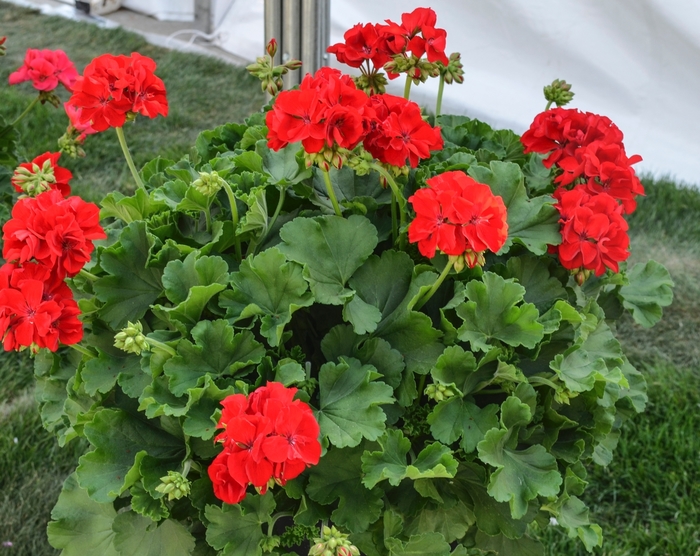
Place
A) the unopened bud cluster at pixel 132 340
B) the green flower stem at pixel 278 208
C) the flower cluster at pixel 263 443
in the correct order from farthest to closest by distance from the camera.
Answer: the green flower stem at pixel 278 208
the unopened bud cluster at pixel 132 340
the flower cluster at pixel 263 443

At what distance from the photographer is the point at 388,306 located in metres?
0.99

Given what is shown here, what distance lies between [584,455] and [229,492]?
0.51 metres

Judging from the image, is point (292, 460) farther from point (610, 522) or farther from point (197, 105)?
point (197, 105)

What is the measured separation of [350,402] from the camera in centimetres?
88

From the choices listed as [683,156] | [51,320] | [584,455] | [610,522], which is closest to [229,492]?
[51,320]

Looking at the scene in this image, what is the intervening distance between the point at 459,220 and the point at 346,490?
1.18ft

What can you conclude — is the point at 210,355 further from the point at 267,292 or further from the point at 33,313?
the point at 33,313

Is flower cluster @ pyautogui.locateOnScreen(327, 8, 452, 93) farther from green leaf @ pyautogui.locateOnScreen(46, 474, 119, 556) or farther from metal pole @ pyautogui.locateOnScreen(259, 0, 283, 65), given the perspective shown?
green leaf @ pyautogui.locateOnScreen(46, 474, 119, 556)

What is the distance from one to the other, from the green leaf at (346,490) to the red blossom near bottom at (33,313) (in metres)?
0.33

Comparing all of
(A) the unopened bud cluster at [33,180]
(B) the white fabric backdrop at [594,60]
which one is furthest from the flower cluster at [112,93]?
(B) the white fabric backdrop at [594,60]

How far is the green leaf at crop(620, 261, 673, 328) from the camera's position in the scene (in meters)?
1.20

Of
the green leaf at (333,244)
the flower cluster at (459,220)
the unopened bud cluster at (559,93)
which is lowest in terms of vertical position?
the green leaf at (333,244)

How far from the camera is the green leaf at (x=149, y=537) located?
94 cm

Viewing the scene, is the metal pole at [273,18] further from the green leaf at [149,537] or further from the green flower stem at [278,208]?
the green leaf at [149,537]
